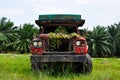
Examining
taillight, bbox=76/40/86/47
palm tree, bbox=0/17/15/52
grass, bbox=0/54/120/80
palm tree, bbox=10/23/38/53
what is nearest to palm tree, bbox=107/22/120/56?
palm tree, bbox=10/23/38/53

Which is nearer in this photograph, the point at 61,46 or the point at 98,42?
the point at 61,46

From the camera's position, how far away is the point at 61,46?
11703mm

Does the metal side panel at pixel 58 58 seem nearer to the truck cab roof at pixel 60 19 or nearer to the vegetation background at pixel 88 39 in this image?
the truck cab roof at pixel 60 19

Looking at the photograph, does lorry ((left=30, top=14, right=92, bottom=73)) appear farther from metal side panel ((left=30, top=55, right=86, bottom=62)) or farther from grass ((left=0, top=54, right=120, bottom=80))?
grass ((left=0, top=54, right=120, bottom=80))

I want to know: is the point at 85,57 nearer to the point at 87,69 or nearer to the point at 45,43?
the point at 87,69

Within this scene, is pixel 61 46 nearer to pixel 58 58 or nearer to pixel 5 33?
pixel 58 58

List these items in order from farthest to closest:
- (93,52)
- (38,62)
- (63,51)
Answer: (93,52), (63,51), (38,62)

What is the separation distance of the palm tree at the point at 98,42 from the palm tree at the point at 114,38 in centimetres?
113

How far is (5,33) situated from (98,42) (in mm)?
20661

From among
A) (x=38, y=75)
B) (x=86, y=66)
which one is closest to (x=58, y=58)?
(x=86, y=66)

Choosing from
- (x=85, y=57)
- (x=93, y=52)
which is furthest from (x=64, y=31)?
(x=93, y=52)

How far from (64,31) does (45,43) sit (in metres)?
1.16

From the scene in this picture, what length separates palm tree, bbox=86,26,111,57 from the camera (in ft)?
252

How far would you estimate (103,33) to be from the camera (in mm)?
79375
